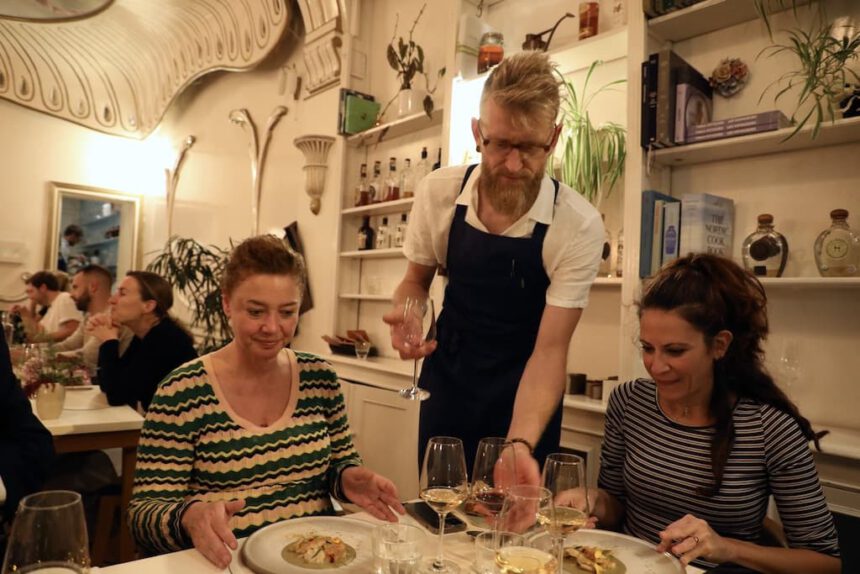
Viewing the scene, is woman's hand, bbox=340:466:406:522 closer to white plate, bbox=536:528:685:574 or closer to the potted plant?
white plate, bbox=536:528:685:574

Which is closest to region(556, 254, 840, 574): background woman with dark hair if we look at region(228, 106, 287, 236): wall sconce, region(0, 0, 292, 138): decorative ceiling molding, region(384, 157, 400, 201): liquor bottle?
region(384, 157, 400, 201): liquor bottle

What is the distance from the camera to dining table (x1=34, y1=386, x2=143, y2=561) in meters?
2.26

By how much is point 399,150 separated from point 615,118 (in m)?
1.56

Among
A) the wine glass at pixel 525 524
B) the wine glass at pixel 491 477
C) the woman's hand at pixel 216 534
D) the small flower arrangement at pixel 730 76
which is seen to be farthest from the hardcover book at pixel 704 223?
the woman's hand at pixel 216 534

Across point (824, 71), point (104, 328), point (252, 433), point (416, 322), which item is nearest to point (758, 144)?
point (824, 71)

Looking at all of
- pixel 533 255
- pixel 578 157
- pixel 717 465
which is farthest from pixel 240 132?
pixel 717 465

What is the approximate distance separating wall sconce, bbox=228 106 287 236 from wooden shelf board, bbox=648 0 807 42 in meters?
3.35

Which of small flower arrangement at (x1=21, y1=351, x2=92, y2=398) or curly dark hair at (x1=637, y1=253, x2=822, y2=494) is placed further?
small flower arrangement at (x1=21, y1=351, x2=92, y2=398)

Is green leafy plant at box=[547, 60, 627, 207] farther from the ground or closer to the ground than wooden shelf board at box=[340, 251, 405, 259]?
farther from the ground

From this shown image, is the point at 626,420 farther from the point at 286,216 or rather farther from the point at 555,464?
the point at 286,216

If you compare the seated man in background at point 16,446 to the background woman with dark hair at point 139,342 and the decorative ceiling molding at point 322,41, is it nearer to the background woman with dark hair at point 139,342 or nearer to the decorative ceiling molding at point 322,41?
the background woman with dark hair at point 139,342

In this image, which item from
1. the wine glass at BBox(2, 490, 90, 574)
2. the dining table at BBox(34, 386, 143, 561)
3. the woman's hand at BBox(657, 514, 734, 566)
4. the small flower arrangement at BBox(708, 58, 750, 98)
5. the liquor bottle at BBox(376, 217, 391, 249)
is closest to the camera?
the wine glass at BBox(2, 490, 90, 574)

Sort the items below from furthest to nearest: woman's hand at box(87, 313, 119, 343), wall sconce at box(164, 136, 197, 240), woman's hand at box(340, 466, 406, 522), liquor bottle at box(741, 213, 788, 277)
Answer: wall sconce at box(164, 136, 197, 240), woman's hand at box(87, 313, 119, 343), liquor bottle at box(741, 213, 788, 277), woman's hand at box(340, 466, 406, 522)

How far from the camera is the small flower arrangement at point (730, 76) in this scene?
94.4 inches
